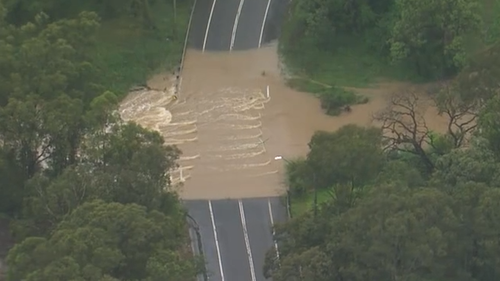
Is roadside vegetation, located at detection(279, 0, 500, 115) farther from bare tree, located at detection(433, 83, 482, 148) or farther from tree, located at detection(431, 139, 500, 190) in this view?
tree, located at detection(431, 139, 500, 190)

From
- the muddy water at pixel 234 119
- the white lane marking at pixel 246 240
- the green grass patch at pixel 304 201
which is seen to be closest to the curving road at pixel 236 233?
the white lane marking at pixel 246 240

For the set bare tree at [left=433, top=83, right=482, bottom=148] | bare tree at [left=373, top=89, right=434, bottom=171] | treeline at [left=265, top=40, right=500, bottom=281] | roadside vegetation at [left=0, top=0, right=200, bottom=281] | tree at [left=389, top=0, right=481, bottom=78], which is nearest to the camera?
roadside vegetation at [left=0, top=0, right=200, bottom=281]

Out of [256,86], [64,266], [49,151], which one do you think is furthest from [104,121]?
[256,86]

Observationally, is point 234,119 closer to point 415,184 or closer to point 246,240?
point 246,240

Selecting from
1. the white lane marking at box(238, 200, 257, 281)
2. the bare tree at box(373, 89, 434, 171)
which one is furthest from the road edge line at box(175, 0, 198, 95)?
the white lane marking at box(238, 200, 257, 281)

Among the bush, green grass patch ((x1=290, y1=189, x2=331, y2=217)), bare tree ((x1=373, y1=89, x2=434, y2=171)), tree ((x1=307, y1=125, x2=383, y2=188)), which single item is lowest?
green grass patch ((x1=290, y1=189, x2=331, y2=217))

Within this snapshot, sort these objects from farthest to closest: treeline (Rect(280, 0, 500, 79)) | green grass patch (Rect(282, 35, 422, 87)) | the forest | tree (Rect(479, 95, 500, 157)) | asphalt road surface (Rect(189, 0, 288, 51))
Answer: asphalt road surface (Rect(189, 0, 288, 51)) → green grass patch (Rect(282, 35, 422, 87)) → treeline (Rect(280, 0, 500, 79)) → tree (Rect(479, 95, 500, 157)) → the forest
